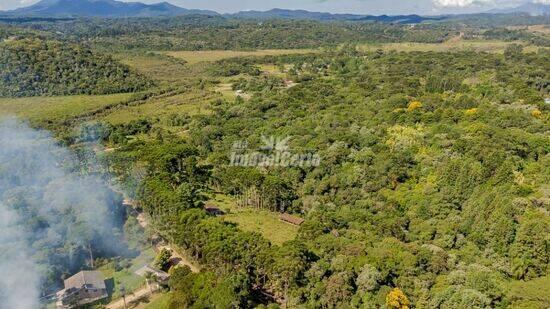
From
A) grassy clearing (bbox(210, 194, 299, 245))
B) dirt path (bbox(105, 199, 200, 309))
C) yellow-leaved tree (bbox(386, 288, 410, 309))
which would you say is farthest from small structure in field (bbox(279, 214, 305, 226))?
yellow-leaved tree (bbox(386, 288, 410, 309))

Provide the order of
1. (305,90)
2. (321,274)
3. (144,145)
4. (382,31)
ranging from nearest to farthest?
(321,274) < (144,145) < (305,90) < (382,31)

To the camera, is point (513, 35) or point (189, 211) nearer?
point (189, 211)

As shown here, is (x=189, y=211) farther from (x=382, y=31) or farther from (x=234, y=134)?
(x=382, y=31)

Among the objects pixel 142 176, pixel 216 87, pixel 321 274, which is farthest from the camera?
pixel 216 87

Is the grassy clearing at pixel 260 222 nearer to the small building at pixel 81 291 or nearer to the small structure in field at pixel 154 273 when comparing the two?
the small structure in field at pixel 154 273

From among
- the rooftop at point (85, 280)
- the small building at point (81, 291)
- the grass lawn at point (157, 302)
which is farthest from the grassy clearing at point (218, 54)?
the grass lawn at point (157, 302)

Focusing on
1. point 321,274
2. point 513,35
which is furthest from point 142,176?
point 513,35

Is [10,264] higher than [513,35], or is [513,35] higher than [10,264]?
[513,35]
